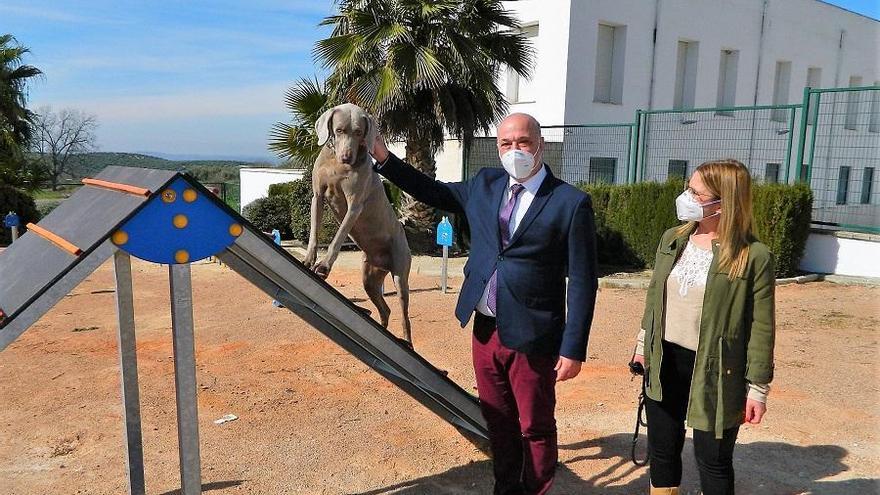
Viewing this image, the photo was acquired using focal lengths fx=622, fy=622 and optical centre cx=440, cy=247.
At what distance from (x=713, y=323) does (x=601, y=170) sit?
11.1m

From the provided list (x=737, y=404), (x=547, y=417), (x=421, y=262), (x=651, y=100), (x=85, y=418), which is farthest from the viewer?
(x=651, y=100)

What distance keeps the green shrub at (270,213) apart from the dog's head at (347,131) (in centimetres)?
1352

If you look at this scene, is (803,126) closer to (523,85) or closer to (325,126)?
(523,85)

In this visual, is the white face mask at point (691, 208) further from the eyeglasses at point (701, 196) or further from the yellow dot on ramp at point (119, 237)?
the yellow dot on ramp at point (119, 237)

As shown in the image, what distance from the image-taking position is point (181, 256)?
248cm

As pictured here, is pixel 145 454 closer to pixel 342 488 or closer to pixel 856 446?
pixel 342 488

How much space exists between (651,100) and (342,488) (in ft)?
48.7

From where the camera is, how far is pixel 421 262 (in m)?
12.1

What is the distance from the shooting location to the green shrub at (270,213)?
Result: 15820mm

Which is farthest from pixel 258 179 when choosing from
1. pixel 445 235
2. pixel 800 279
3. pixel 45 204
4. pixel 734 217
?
Answer: pixel 734 217

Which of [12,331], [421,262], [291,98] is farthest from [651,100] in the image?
[12,331]

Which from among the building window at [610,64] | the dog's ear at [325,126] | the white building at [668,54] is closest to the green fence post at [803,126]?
the white building at [668,54]

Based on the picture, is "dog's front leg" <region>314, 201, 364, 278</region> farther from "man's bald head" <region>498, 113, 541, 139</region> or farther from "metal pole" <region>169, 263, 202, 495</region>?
"man's bald head" <region>498, 113, 541, 139</region>

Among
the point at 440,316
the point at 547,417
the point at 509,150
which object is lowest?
the point at 440,316
